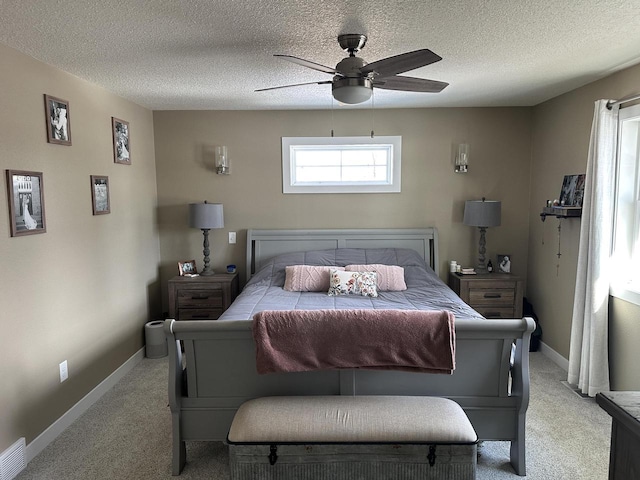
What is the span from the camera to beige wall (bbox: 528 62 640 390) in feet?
10.0

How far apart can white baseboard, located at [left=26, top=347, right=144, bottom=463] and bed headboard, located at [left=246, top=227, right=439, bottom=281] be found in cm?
141

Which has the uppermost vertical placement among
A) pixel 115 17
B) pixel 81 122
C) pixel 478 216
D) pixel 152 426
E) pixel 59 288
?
pixel 115 17

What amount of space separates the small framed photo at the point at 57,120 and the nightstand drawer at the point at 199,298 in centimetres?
180

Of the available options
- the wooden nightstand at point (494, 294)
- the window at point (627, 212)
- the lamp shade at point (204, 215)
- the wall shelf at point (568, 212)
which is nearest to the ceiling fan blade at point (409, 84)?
the window at point (627, 212)

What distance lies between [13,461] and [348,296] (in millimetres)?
2471

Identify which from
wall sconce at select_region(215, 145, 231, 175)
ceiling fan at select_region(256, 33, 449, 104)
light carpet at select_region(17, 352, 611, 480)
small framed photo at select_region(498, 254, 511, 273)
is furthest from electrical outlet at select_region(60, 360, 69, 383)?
small framed photo at select_region(498, 254, 511, 273)

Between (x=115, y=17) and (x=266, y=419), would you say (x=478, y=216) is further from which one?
(x=115, y=17)

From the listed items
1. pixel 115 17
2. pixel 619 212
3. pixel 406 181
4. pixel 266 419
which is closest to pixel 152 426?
pixel 266 419

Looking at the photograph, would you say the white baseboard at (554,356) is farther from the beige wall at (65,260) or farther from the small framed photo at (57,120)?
the small framed photo at (57,120)

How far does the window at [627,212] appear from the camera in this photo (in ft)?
10.2

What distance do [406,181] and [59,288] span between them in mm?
3315

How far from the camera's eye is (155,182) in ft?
15.2

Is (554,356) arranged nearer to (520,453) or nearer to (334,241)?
(520,453)

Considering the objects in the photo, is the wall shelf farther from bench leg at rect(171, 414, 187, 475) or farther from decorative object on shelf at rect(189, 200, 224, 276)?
bench leg at rect(171, 414, 187, 475)
